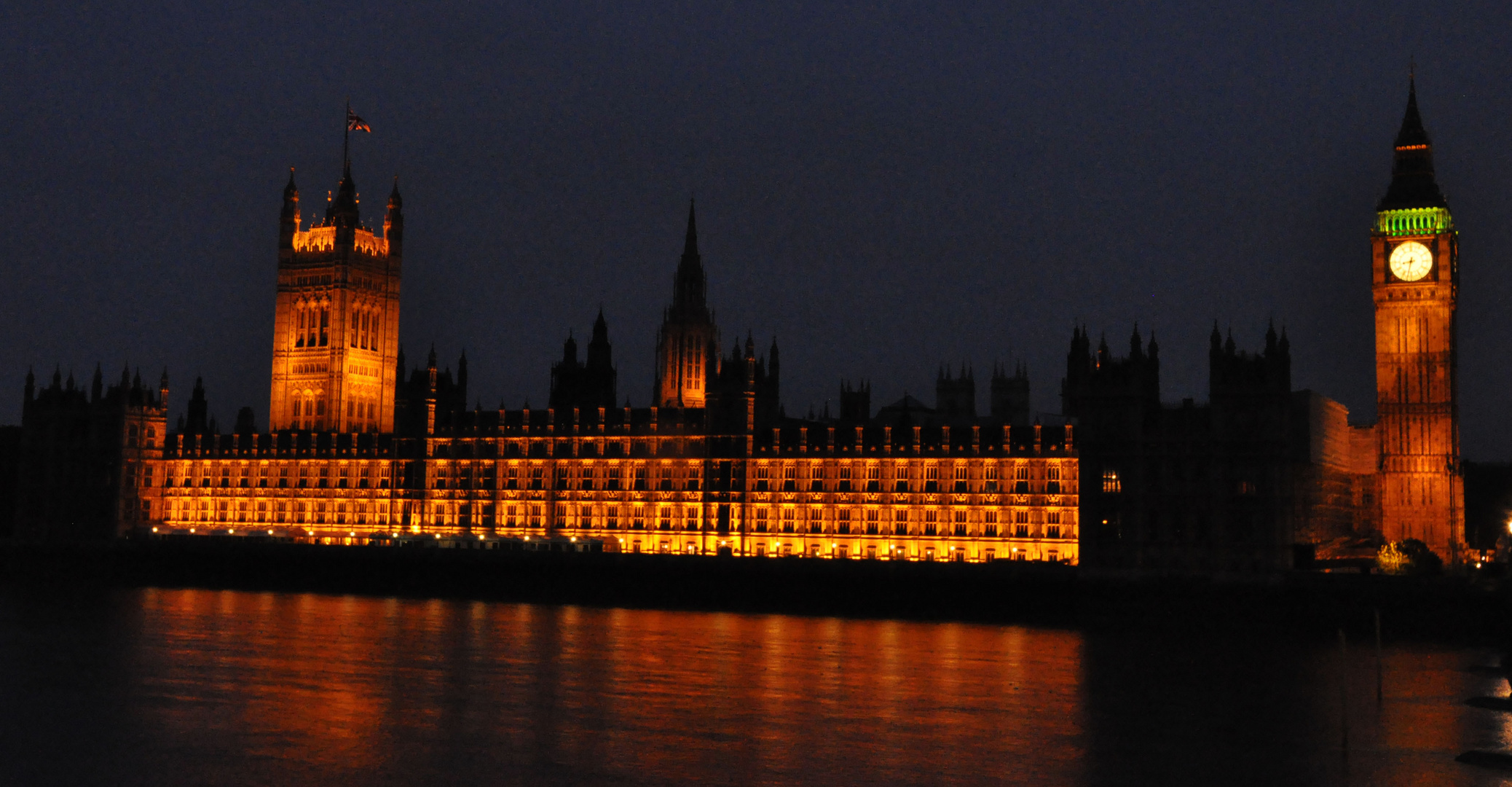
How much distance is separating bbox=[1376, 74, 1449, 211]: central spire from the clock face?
12.3 ft

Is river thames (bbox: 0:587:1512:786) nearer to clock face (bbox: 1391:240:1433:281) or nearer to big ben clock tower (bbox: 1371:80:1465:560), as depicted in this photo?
big ben clock tower (bbox: 1371:80:1465:560)

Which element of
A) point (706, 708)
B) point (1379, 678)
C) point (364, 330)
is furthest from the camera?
point (364, 330)

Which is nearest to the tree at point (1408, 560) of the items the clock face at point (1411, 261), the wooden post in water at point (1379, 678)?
the clock face at point (1411, 261)

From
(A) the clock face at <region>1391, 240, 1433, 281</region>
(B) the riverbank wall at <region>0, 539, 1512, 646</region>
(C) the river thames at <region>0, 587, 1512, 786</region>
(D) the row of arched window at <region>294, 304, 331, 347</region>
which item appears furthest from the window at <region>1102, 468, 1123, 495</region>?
(D) the row of arched window at <region>294, 304, 331, 347</region>

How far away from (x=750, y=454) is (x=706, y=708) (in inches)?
3270

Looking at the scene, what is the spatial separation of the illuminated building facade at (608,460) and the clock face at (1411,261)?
32.3 meters

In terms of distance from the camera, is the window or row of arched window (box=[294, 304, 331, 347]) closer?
the window

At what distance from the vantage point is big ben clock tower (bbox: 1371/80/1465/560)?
125 metres

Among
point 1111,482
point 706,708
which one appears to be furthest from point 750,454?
point 706,708

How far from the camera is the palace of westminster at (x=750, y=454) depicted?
110 m

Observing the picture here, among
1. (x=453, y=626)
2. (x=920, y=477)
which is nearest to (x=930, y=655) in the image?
(x=453, y=626)

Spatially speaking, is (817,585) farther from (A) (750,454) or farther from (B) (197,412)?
(B) (197,412)

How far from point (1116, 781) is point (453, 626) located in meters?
54.9

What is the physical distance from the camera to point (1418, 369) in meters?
127
